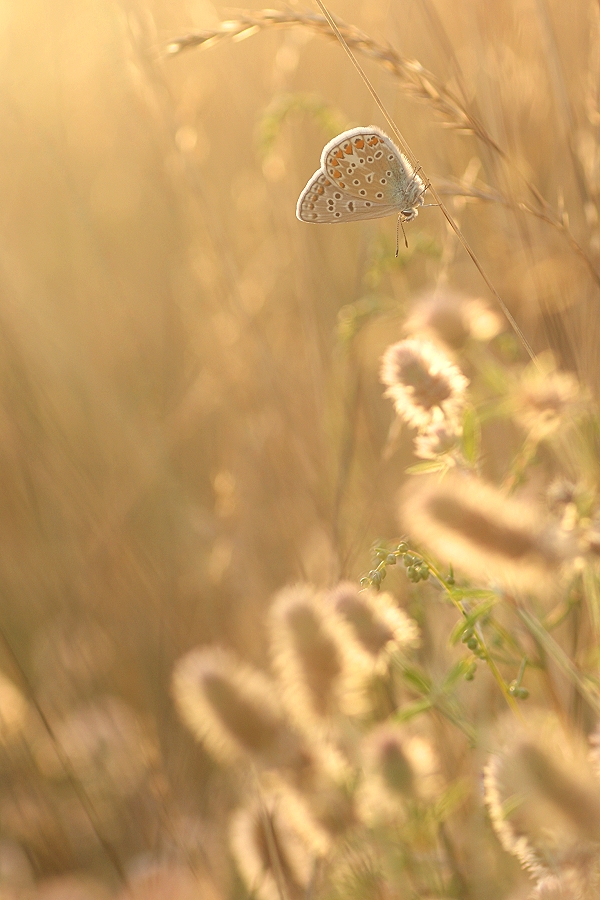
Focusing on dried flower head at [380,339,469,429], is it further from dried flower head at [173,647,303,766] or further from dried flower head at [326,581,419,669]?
dried flower head at [173,647,303,766]

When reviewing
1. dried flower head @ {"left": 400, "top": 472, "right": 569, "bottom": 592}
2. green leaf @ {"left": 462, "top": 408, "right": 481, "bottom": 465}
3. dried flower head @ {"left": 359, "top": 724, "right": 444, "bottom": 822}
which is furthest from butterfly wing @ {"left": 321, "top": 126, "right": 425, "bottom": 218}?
dried flower head @ {"left": 359, "top": 724, "right": 444, "bottom": 822}

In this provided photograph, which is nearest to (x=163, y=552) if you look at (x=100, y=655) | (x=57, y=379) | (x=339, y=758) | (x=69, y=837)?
(x=100, y=655)

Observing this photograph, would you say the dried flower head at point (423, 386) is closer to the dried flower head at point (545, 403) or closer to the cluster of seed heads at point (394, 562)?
the dried flower head at point (545, 403)

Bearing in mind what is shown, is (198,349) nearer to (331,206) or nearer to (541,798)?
(331,206)

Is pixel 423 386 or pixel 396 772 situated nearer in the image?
pixel 423 386

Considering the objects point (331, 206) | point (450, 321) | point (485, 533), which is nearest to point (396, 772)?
point (485, 533)

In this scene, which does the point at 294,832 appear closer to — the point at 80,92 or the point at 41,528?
the point at 41,528
